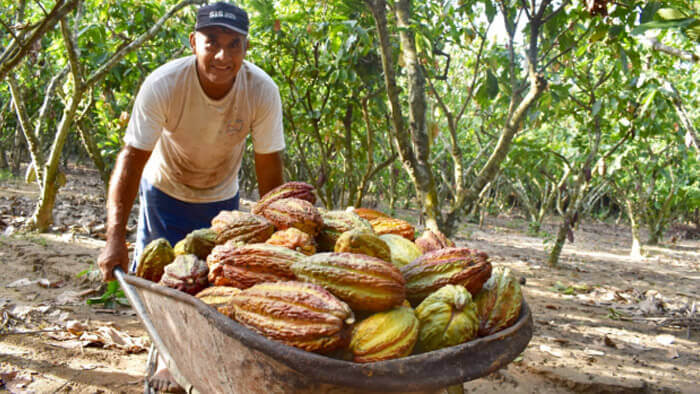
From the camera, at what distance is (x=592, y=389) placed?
2.47 meters

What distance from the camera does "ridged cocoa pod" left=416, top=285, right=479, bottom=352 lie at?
1049 millimetres

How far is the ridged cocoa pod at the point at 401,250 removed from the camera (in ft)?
4.47

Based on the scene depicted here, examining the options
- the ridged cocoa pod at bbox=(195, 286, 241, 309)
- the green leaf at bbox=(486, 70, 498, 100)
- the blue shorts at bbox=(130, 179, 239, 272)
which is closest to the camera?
the ridged cocoa pod at bbox=(195, 286, 241, 309)

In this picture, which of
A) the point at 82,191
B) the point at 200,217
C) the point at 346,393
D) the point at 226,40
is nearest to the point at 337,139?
the point at 200,217

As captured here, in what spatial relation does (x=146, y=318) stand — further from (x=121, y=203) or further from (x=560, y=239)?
(x=560, y=239)

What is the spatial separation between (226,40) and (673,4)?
2.14 metres

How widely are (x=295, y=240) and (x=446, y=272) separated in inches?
16.4

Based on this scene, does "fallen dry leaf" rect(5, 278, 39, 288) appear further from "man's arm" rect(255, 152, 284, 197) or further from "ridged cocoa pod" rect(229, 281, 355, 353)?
"ridged cocoa pod" rect(229, 281, 355, 353)

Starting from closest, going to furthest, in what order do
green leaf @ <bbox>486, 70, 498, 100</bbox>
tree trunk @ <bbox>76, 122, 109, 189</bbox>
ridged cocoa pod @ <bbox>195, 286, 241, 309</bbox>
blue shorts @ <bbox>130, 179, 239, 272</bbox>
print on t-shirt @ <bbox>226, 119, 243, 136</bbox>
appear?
1. ridged cocoa pod @ <bbox>195, 286, 241, 309</bbox>
2. print on t-shirt @ <bbox>226, 119, 243, 136</bbox>
3. blue shorts @ <bbox>130, 179, 239, 272</bbox>
4. green leaf @ <bbox>486, 70, 498, 100</bbox>
5. tree trunk @ <bbox>76, 122, 109, 189</bbox>

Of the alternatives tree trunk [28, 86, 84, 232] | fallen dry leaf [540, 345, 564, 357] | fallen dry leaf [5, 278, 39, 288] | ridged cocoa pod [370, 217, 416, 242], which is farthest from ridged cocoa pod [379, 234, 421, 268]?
tree trunk [28, 86, 84, 232]

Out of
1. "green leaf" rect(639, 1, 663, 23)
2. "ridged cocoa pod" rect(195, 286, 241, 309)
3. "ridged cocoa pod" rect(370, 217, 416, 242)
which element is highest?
"green leaf" rect(639, 1, 663, 23)

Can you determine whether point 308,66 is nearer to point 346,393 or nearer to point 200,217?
point 200,217

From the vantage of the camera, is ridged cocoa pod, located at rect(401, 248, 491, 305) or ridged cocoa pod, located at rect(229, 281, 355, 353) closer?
ridged cocoa pod, located at rect(229, 281, 355, 353)

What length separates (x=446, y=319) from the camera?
1062 mm
